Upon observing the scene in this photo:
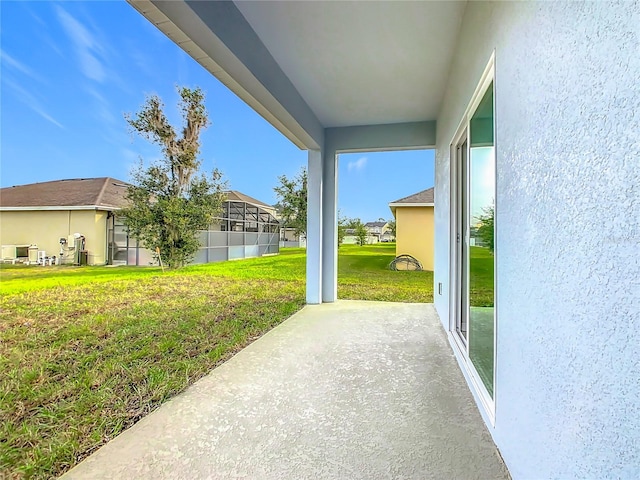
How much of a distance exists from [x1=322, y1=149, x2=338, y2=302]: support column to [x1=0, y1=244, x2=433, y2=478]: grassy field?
21.2 inches

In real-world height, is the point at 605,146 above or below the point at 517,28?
below

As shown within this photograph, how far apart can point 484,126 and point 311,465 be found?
2.24m

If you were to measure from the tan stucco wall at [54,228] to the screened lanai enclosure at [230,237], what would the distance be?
393 millimetres

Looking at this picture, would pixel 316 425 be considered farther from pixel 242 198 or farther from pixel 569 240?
pixel 242 198

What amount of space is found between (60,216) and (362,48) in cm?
408

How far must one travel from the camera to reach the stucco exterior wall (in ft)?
2.23

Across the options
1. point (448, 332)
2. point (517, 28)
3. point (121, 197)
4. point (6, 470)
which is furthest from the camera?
point (121, 197)

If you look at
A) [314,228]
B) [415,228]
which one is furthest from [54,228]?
[415,228]

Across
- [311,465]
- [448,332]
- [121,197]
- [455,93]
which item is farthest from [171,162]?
[311,465]

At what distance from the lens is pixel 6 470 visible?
1.43 m

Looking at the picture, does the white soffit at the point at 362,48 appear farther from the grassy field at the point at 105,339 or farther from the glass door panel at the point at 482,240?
the grassy field at the point at 105,339

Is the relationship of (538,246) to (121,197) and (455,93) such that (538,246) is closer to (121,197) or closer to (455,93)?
(455,93)

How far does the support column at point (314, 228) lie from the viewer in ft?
15.9

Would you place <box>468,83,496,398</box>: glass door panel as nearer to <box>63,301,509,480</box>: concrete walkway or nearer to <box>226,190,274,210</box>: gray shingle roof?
<box>63,301,509,480</box>: concrete walkway
